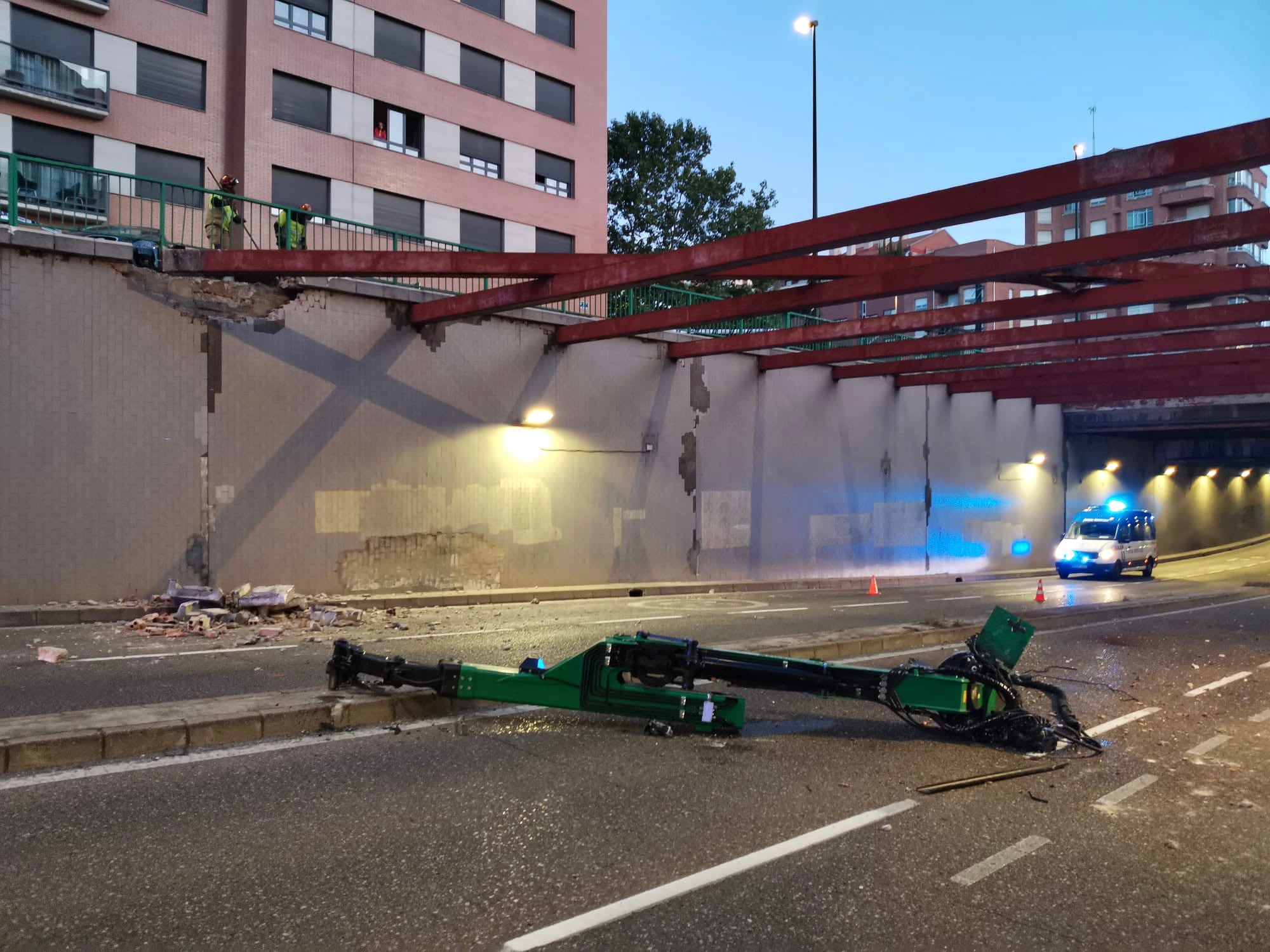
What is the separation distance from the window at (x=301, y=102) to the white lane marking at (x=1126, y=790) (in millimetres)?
27364

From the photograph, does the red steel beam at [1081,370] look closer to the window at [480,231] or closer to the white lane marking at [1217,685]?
the white lane marking at [1217,685]

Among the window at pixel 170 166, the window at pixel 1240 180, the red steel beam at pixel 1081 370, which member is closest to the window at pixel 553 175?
the window at pixel 170 166

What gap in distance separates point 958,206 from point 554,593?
10314mm

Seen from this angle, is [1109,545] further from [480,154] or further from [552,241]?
[480,154]

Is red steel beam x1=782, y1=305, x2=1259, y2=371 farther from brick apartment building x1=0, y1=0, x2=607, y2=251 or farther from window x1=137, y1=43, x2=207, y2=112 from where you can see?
window x1=137, y1=43, x2=207, y2=112

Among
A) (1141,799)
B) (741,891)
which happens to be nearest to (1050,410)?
(1141,799)

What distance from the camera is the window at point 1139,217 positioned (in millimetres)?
71188

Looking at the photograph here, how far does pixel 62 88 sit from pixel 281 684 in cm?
2258

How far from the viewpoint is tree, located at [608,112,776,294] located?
44406 millimetres

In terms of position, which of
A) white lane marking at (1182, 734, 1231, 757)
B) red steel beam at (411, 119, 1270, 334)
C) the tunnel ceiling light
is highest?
red steel beam at (411, 119, 1270, 334)

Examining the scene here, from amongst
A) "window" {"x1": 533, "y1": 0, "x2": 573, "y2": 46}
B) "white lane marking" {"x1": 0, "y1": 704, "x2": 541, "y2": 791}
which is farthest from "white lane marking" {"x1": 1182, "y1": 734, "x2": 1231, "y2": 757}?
"window" {"x1": 533, "y1": 0, "x2": 573, "y2": 46}

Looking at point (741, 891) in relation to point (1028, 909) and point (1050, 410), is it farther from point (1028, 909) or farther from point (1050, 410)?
point (1050, 410)

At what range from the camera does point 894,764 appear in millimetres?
5723

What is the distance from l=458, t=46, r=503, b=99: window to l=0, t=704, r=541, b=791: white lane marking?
27.8 m
